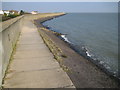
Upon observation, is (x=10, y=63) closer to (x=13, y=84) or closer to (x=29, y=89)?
(x=13, y=84)

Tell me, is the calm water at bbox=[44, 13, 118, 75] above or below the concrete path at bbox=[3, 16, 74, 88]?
below

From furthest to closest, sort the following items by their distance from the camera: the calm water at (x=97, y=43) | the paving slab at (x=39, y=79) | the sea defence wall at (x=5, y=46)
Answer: the calm water at (x=97, y=43) → the sea defence wall at (x=5, y=46) → the paving slab at (x=39, y=79)

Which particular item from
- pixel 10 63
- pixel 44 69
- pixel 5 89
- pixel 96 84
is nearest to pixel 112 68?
pixel 96 84

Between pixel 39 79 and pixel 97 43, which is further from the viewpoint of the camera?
pixel 97 43

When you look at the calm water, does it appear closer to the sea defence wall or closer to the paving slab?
the paving slab

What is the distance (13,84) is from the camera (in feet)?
14.4

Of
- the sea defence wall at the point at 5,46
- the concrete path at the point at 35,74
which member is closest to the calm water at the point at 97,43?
the concrete path at the point at 35,74

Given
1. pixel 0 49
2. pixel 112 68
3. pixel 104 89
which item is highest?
pixel 0 49

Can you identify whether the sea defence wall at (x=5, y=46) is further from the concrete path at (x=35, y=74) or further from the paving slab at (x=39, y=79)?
the paving slab at (x=39, y=79)

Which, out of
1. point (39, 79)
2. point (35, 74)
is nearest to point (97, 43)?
point (35, 74)

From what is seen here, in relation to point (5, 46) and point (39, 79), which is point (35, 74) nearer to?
point (39, 79)

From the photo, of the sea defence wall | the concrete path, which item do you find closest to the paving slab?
the concrete path

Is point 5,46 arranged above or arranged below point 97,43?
above

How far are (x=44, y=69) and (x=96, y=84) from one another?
2.82m
